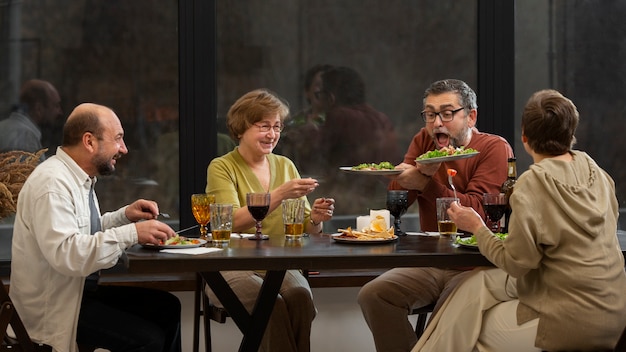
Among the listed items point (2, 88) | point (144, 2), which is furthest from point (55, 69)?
point (144, 2)

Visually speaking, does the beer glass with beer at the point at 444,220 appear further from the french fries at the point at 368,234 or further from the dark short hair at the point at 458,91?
the dark short hair at the point at 458,91

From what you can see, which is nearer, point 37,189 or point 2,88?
point 37,189

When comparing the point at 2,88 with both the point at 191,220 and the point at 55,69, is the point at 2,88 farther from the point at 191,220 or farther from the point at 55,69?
the point at 191,220

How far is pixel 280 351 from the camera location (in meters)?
3.53

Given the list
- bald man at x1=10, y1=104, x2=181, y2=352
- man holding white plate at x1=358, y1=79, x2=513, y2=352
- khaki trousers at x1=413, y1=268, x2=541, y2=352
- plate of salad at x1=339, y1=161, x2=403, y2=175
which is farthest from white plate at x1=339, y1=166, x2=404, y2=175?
bald man at x1=10, y1=104, x2=181, y2=352

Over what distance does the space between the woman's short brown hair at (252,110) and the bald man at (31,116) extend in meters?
1.16

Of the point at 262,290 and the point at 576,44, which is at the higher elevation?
the point at 576,44

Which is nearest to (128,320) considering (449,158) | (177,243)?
(177,243)

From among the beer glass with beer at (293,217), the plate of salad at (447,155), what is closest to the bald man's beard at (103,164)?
the beer glass with beer at (293,217)

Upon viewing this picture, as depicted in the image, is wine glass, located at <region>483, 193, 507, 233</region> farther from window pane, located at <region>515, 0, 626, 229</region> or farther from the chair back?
window pane, located at <region>515, 0, 626, 229</region>

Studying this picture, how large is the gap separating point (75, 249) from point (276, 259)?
68 cm

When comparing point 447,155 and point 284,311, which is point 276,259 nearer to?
point 284,311

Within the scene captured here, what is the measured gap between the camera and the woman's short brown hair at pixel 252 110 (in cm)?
392

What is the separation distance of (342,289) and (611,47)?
2.06m
